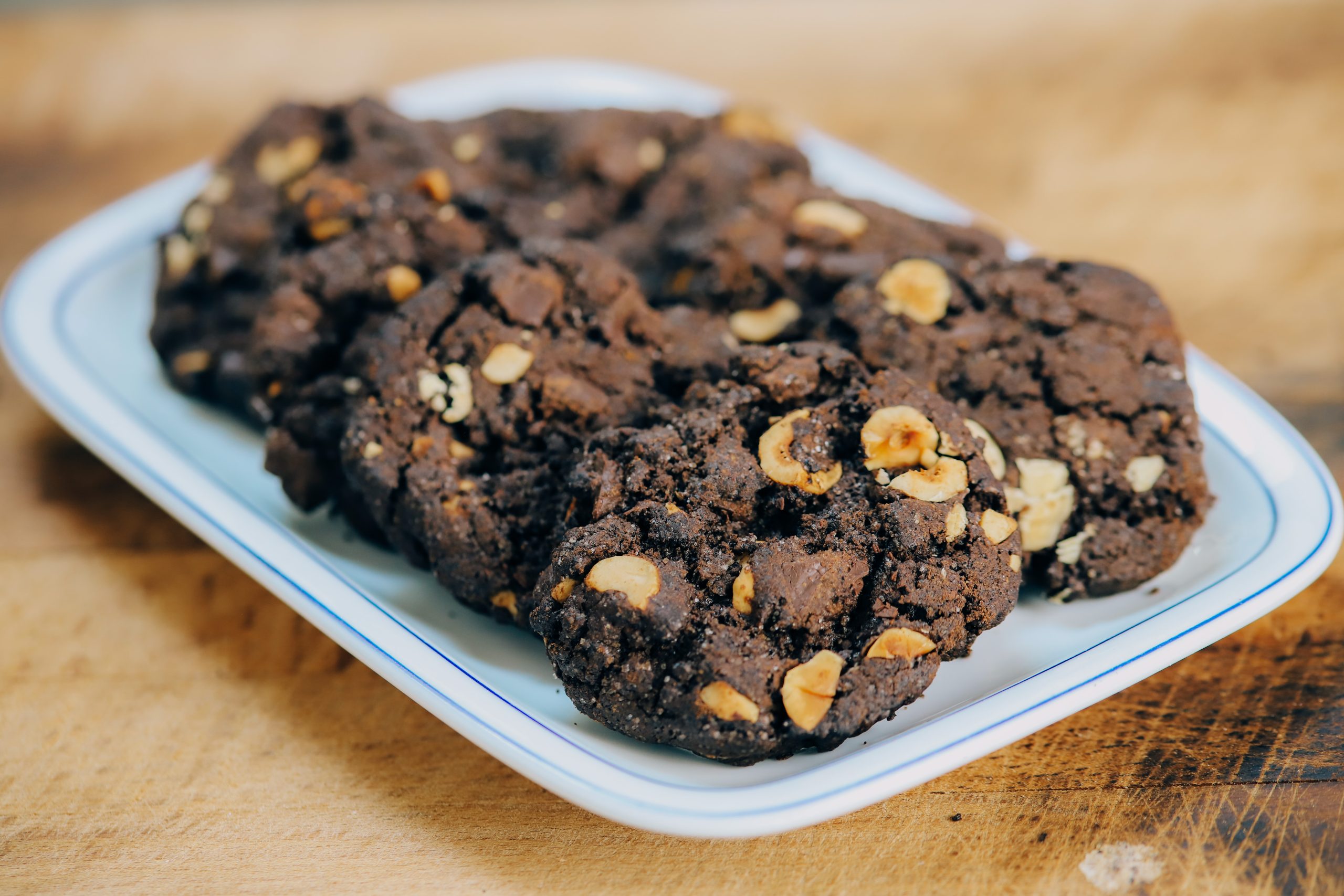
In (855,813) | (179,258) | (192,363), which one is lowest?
(855,813)

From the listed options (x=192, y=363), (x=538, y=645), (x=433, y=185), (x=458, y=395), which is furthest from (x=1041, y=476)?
(x=192, y=363)

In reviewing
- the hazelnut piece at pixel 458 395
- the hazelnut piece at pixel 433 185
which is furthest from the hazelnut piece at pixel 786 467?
the hazelnut piece at pixel 433 185

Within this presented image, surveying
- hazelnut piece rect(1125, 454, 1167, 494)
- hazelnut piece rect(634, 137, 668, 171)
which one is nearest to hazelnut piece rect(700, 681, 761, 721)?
hazelnut piece rect(1125, 454, 1167, 494)

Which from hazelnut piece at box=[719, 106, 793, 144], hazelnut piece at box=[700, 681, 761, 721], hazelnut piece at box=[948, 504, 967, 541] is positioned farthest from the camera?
hazelnut piece at box=[719, 106, 793, 144]

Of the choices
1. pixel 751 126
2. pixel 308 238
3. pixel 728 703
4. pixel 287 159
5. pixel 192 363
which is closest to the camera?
pixel 728 703

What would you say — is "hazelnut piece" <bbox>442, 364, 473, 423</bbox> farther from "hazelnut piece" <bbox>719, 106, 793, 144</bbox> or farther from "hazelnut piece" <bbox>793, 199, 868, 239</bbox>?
"hazelnut piece" <bbox>719, 106, 793, 144</bbox>

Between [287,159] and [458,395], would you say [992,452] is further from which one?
[287,159]
